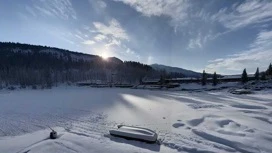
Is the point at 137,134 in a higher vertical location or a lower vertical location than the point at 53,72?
lower

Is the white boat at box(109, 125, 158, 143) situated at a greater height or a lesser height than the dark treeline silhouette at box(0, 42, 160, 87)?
lesser

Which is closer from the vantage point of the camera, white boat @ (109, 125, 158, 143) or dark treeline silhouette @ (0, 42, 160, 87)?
white boat @ (109, 125, 158, 143)

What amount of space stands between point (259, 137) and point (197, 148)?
4.83 metres

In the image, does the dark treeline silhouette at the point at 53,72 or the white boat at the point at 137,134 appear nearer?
the white boat at the point at 137,134

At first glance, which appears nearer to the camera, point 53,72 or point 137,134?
point 137,134

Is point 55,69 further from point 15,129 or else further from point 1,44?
point 15,129

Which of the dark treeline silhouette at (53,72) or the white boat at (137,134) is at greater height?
the dark treeline silhouette at (53,72)

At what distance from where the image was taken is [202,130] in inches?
611

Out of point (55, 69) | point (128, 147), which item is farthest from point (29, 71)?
point (128, 147)

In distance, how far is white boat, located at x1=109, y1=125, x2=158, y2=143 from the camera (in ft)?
44.2

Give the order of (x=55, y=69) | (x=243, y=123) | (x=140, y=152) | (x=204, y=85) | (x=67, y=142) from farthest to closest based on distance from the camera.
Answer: (x=55, y=69) → (x=204, y=85) → (x=243, y=123) → (x=67, y=142) → (x=140, y=152)

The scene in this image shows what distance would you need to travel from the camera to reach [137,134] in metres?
13.9

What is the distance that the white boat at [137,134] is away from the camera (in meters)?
13.5

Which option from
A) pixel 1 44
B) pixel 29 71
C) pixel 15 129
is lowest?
pixel 15 129
